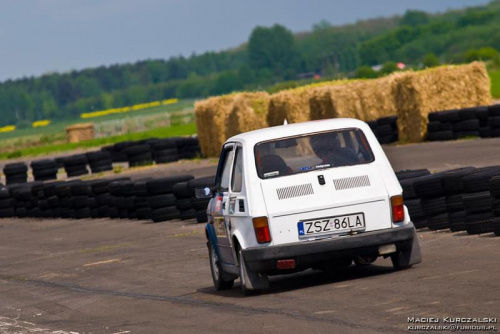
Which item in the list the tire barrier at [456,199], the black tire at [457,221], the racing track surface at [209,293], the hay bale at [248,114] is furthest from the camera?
the hay bale at [248,114]

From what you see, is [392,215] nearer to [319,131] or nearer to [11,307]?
[319,131]

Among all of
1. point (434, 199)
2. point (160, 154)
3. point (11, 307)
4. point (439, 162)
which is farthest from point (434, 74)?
point (11, 307)

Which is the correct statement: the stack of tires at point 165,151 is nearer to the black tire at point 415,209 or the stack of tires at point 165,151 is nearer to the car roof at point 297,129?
the black tire at point 415,209

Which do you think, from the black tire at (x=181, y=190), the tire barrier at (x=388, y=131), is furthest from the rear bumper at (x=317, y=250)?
the tire barrier at (x=388, y=131)

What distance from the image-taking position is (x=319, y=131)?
1152cm

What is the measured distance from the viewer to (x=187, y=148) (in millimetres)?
46250

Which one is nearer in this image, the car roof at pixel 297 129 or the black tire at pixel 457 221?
the car roof at pixel 297 129

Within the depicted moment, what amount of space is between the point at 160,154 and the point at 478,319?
3742cm

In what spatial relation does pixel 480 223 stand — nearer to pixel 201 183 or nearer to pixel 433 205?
pixel 433 205

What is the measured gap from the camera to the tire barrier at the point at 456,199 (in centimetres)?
1390

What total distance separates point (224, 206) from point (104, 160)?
112ft

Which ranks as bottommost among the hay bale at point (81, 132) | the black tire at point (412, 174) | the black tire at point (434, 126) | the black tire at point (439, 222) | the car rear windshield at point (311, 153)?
the hay bale at point (81, 132)

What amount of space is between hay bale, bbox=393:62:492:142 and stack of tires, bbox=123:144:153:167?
1268cm

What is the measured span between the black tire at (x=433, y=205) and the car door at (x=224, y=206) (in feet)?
12.5
